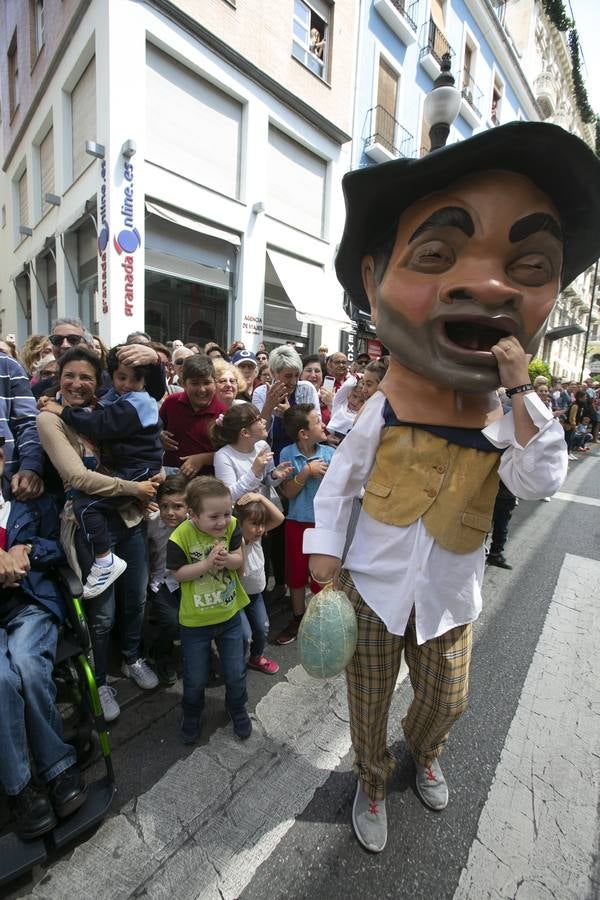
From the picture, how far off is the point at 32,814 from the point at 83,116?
976 cm

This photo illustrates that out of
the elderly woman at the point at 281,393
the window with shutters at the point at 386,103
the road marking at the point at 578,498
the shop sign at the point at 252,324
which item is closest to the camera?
the elderly woman at the point at 281,393

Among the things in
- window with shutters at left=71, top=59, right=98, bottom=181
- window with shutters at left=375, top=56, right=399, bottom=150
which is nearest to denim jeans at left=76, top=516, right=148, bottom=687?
window with shutters at left=71, top=59, right=98, bottom=181

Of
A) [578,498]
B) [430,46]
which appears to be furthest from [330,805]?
[430,46]

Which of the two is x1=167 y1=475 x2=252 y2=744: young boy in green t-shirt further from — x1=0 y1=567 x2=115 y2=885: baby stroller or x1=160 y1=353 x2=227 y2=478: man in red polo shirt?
x1=160 y1=353 x2=227 y2=478: man in red polo shirt

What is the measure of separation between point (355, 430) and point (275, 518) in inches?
40.5

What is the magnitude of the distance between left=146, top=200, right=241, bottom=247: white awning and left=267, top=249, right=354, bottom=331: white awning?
40.8 inches

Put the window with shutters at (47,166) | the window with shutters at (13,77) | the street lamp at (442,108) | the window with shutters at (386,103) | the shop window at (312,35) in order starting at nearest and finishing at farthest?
1. the street lamp at (442,108)
2. the shop window at (312,35)
3. the window with shutters at (47,166)
4. the window with shutters at (386,103)
5. the window with shutters at (13,77)

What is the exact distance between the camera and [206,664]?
1.93 meters

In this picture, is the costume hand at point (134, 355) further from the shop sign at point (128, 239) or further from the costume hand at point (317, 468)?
the shop sign at point (128, 239)

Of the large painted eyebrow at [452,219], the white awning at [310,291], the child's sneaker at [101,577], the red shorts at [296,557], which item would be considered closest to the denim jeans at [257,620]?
the red shorts at [296,557]

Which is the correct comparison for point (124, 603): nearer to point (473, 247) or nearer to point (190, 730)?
point (190, 730)

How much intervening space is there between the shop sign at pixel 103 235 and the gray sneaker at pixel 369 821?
22.8 ft

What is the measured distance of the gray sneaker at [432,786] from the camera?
1665 mm

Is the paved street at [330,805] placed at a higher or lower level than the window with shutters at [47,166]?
lower
